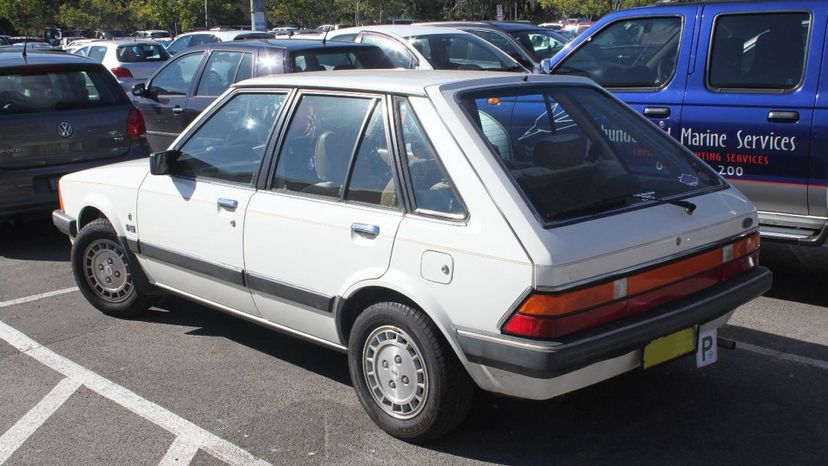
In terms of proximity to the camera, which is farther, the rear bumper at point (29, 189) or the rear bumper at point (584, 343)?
the rear bumper at point (29, 189)

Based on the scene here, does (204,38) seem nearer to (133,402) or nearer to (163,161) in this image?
(163,161)

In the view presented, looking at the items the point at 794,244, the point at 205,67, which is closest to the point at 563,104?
the point at 794,244

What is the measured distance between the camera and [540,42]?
1526 cm

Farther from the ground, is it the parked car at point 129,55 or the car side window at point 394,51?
the parked car at point 129,55

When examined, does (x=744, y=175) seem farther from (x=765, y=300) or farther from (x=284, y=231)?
(x=284, y=231)

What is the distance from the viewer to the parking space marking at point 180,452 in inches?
159

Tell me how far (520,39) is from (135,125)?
712 cm

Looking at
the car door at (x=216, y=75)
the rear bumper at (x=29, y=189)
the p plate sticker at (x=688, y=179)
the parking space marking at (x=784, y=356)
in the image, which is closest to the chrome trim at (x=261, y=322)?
the p plate sticker at (x=688, y=179)

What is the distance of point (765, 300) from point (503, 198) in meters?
3.20

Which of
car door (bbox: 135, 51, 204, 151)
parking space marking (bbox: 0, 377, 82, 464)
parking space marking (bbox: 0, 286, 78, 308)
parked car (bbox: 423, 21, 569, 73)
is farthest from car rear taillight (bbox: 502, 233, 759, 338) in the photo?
parked car (bbox: 423, 21, 569, 73)

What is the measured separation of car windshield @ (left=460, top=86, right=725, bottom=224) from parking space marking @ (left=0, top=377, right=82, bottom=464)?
2643 mm

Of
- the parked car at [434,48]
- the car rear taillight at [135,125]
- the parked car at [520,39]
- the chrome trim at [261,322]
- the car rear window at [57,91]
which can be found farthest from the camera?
the parked car at [520,39]

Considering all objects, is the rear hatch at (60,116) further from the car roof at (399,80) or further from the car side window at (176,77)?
the car roof at (399,80)

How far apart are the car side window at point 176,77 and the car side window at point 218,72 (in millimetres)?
317
